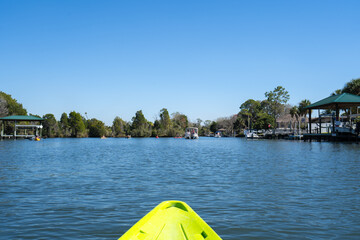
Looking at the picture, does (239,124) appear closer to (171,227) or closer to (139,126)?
(139,126)

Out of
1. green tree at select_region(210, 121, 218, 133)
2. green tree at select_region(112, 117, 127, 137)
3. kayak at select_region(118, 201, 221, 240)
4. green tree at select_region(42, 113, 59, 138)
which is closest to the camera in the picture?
kayak at select_region(118, 201, 221, 240)

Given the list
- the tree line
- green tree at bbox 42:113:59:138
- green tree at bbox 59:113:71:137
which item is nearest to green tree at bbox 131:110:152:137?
the tree line

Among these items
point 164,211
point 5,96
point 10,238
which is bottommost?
point 10,238

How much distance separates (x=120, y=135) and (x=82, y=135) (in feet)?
54.5

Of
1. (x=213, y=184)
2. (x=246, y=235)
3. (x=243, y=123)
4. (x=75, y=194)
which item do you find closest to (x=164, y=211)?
(x=246, y=235)

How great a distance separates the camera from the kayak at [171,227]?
Result: 4.22 metres

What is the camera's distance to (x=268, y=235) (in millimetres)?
6613

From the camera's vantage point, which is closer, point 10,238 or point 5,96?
point 10,238

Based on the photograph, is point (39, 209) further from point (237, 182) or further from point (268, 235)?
point (237, 182)

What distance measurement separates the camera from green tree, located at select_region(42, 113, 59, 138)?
127 meters

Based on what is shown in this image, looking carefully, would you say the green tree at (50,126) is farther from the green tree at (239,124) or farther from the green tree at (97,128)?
the green tree at (239,124)

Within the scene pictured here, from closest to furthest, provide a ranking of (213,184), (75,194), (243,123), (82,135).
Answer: (75,194), (213,184), (243,123), (82,135)

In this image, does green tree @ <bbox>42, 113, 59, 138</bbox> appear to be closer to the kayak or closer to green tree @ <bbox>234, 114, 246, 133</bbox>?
green tree @ <bbox>234, 114, 246, 133</bbox>

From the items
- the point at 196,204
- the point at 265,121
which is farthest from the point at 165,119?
the point at 196,204
